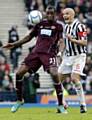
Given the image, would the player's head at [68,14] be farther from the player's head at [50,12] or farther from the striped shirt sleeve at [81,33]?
the player's head at [50,12]

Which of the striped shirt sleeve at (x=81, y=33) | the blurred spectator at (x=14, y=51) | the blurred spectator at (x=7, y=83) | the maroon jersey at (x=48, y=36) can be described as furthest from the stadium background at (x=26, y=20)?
the maroon jersey at (x=48, y=36)

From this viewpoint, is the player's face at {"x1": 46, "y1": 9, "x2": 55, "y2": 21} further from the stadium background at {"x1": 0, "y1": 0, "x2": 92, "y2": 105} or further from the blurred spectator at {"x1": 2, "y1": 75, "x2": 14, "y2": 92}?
the blurred spectator at {"x1": 2, "y1": 75, "x2": 14, "y2": 92}

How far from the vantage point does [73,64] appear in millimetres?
15547

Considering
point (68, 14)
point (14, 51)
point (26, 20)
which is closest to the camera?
point (68, 14)

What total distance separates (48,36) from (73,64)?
1057mm

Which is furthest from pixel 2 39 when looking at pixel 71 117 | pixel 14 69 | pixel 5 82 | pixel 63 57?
pixel 71 117

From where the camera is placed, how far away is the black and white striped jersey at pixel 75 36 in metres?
15.2

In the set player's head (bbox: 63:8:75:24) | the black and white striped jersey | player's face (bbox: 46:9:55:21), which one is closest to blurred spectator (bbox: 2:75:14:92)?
the black and white striped jersey

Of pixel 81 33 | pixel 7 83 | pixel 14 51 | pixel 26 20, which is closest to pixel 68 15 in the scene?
pixel 81 33

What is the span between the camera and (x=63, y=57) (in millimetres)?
15812

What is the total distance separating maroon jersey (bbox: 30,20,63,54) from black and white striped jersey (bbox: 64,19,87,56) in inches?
18.4

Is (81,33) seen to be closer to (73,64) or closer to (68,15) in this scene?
(68,15)

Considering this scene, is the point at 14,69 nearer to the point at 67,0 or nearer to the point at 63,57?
the point at 67,0

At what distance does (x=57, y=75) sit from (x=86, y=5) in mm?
13490
